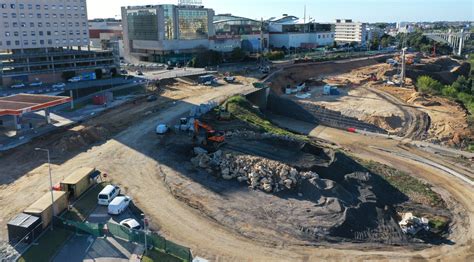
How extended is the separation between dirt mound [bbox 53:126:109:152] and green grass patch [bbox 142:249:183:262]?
22.5 metres

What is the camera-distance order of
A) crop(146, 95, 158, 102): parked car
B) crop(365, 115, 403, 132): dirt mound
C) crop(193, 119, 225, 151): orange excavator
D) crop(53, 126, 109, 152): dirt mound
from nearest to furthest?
crop(53, 126, 109, 152): dirt mound < crop(193, 119, 225, 151): orange excavator < crop(365, 115, 403, 132): dirt mound < crop(146, 95, 158, 102): parked car

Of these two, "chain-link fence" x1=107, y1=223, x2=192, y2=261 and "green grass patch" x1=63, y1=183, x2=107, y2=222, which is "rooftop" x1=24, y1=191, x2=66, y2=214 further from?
"chain-link fence" x1=107, y1=223, x2=192, y2=261

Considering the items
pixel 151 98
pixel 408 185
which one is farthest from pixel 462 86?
pixel 151 98

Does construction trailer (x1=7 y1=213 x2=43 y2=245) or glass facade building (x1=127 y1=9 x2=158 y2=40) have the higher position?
glass facade building (x1=127 y1=9 x2=158 y2=40)

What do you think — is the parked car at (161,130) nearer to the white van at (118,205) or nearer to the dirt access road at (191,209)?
the dirt access road at (191,209)

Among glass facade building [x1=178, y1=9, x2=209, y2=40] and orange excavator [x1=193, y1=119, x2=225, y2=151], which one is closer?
orange excavator [x1=193, y1=119, x2=225, y2=151]

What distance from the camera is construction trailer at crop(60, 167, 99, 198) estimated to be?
32156 millimetres

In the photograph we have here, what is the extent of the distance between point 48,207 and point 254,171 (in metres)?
16.2

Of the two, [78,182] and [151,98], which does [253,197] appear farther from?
[151,98]

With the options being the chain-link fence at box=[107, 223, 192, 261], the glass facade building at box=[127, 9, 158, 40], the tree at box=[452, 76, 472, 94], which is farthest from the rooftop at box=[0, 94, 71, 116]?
the tree at box=[452, 76, 472, 94]

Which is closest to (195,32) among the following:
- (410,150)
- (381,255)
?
(410,150)

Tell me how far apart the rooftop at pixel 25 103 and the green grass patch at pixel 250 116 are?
71.2 feet

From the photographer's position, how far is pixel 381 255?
91.4 feet

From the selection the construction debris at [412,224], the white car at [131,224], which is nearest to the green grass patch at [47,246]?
the white car at [131,224]
